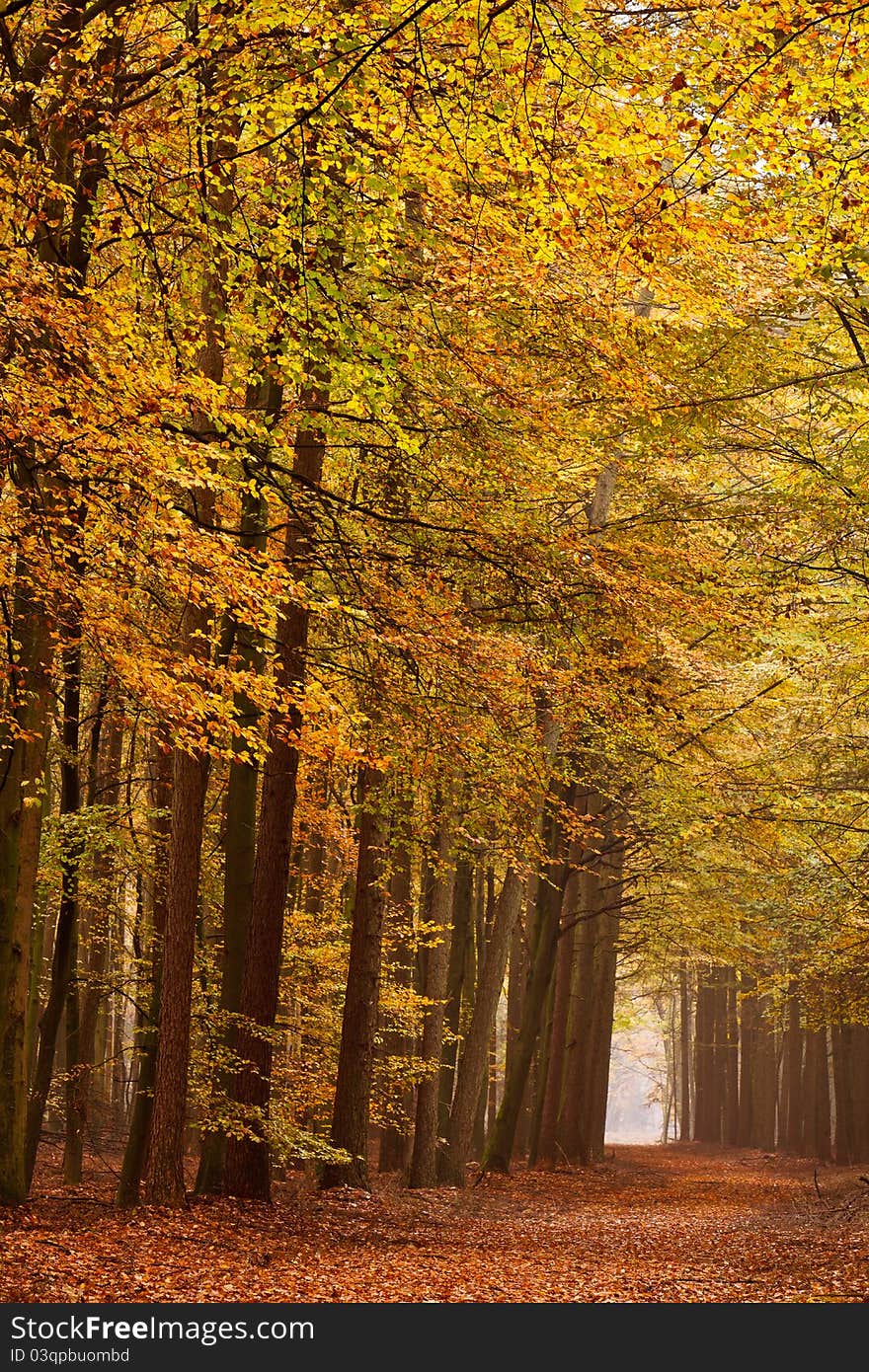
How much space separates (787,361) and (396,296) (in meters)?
4.47

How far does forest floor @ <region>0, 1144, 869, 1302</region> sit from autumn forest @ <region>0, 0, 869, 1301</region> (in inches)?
3.9

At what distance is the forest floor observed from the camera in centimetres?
848

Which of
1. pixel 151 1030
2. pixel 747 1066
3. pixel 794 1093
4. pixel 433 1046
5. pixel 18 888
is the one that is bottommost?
pixel 794 1093

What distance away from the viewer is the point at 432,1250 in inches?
461

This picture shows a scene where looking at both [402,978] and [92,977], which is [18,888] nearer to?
[92,977]

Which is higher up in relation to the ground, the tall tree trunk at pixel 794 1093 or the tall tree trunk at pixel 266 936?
the tall tree trunk at pixel 266 936

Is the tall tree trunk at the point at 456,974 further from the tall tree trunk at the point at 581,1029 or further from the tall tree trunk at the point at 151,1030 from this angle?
the tall tree trunk at the point at 151,1030

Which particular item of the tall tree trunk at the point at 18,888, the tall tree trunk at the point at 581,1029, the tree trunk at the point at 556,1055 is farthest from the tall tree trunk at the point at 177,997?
the tree trunk at the point at 556,1055

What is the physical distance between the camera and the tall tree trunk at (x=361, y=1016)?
49.2 ft

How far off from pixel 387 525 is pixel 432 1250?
685cm

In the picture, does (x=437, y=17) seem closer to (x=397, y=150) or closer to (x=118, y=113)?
(x=397, y=150)

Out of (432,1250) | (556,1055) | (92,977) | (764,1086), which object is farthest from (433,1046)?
(764,1086)

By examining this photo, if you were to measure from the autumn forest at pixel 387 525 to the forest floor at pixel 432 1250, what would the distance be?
10cm
